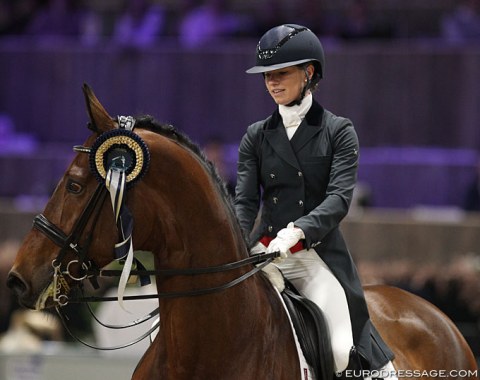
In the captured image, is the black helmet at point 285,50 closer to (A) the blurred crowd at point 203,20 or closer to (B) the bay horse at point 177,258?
(B) the bay horse at point 177,258

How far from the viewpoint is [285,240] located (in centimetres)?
337

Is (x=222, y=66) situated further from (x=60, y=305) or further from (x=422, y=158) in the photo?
(x=60, y=305)

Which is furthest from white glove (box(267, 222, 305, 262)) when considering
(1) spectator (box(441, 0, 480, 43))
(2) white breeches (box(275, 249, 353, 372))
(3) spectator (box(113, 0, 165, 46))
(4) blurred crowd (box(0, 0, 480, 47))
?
(3) spectator (box(113, 0, 165, 46))

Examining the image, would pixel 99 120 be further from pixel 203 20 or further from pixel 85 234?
pixel 203 20

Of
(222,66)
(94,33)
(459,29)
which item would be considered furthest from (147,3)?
(459,29)

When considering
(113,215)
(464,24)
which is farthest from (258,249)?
(464,24)

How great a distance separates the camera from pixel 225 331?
10.8ft

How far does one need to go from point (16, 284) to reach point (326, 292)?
1.18m

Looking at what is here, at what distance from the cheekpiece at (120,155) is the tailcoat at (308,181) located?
557 millimetres

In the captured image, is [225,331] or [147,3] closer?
[225,331]

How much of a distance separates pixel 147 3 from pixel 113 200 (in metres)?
8.32

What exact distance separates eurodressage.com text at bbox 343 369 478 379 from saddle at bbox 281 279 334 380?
4.2 inches

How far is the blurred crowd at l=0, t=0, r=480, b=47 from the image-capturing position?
33.3 feet

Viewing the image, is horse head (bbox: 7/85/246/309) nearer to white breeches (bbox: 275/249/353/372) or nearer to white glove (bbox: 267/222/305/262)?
white glove (bbox: 267/222/305/262)
